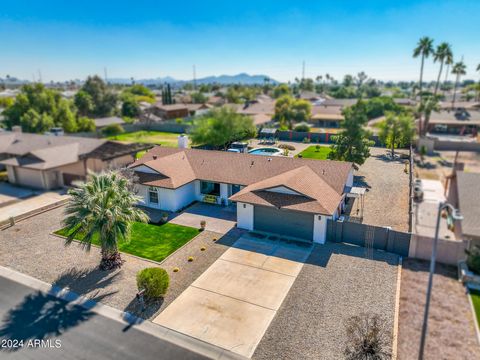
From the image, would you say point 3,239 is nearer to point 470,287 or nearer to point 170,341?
point 170,341

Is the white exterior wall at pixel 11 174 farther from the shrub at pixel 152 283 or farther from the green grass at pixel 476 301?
the green grass at pixel 476 301

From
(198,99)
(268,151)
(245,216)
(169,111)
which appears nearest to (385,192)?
(245,216)

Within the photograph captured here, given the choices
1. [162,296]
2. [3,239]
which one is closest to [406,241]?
[162,296]

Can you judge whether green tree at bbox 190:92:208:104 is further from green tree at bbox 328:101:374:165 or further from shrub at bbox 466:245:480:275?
shrub at bbox 466:245:480:275

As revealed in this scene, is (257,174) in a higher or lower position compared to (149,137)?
higher

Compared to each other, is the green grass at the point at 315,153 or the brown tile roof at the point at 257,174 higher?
the brown tile roof at the point at 257,174

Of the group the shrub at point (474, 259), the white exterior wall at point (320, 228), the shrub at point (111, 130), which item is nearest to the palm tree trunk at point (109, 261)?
the white exterior wall at point (320, 228)

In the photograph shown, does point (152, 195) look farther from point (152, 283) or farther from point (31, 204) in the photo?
point (152, 283)
